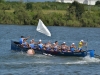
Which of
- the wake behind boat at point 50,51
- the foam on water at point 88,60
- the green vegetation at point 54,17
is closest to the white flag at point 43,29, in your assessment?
the wake behind boat at point 50,51

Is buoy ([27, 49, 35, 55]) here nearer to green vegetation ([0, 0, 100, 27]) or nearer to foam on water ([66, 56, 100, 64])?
foam on water ([66, 56, 100, 64])

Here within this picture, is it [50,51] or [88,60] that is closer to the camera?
[88,60]

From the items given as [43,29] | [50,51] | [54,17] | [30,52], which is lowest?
[30,52]

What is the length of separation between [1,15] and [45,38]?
26.5 meters

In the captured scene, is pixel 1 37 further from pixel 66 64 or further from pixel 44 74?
pixel 44 74

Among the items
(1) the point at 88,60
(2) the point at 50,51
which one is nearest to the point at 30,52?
(2) the point at 50,51

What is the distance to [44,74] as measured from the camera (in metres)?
35.2

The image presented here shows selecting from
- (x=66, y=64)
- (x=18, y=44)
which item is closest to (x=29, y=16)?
(x=18, y=44)

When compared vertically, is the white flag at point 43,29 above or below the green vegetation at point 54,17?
below

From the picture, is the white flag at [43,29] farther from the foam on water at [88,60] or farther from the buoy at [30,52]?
the foam on water at [88,60]

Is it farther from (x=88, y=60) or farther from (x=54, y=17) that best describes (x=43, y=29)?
(x=54, y=17)

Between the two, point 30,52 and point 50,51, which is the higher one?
point 50,51

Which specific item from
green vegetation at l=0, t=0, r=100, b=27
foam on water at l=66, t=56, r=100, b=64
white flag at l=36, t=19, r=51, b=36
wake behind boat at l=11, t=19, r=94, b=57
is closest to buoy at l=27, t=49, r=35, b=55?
wake behind boat at l=11, t=19, r=94, b=57

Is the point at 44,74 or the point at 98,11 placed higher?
the point at 98,11
